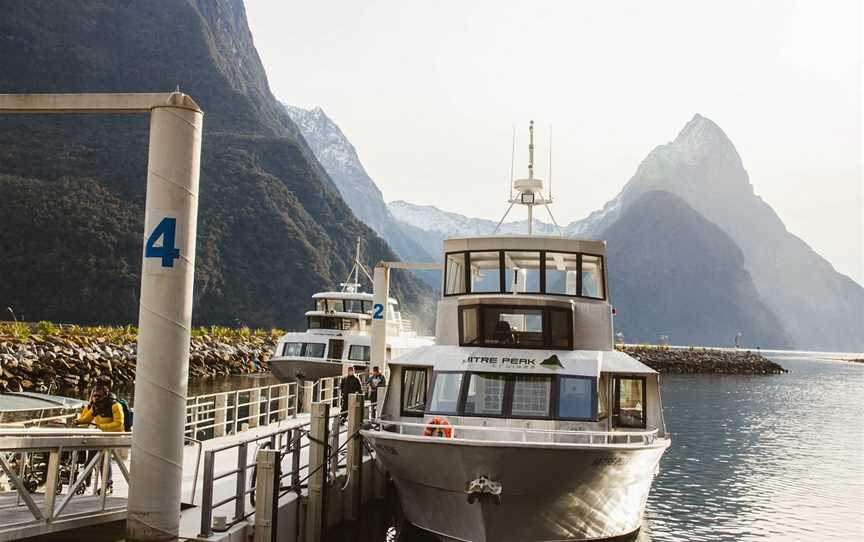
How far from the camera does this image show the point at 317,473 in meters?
16.3

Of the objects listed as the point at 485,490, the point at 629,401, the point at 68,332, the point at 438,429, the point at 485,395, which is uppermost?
the point at 68,332

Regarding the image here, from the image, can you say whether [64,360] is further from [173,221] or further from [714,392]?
[714,392]

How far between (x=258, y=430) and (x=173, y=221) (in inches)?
588

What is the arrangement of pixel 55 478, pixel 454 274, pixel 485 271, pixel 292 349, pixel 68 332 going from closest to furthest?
pixel 55 478 < pixel 454 274 < pixel 485 271 < pixel 292 349 < pixel 68 332

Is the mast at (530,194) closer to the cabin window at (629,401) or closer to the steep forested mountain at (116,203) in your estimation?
the cabin window at (629,401)

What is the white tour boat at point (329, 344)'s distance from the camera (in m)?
49.0

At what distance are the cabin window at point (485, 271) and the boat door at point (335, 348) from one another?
29.7 metres

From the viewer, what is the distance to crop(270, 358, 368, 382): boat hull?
48.7 m

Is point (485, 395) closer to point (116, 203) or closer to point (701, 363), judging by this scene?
point (701, 363)

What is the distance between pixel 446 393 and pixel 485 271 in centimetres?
441

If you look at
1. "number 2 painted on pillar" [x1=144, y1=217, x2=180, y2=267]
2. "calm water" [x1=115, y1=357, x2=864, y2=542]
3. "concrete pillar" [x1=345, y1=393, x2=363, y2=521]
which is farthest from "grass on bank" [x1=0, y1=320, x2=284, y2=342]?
"number 2 painted on pillar" [x1=144, y1=217, x2=180, y2=267]

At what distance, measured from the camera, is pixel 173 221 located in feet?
37.6

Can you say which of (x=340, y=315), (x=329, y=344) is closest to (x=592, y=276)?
(x=329, y=344)

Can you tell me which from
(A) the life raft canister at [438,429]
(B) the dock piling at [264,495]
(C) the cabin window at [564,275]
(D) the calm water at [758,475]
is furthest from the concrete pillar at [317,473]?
(D) the calm water at [758,475]
